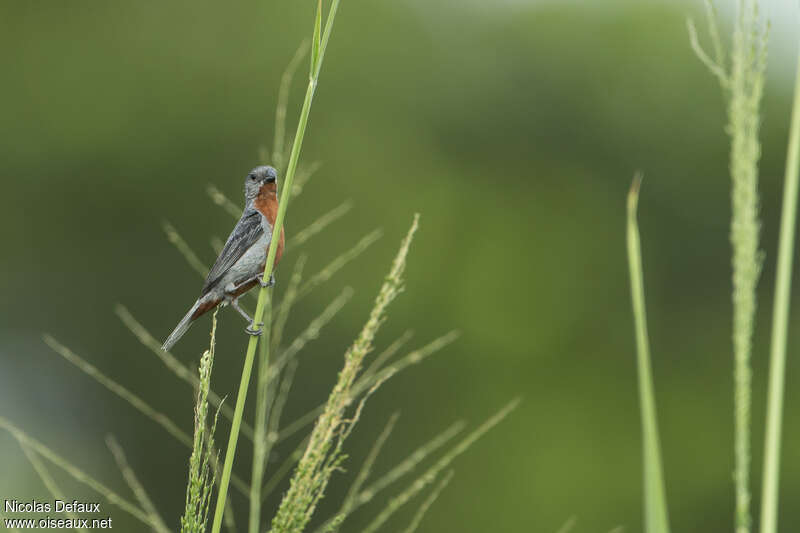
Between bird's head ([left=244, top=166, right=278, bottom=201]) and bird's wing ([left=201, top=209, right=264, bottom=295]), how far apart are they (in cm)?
7

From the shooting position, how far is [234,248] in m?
2.05

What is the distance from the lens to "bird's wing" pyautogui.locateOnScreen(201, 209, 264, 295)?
2029 millimetres

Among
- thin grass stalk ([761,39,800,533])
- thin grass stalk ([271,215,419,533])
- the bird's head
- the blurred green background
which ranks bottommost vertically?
thin grass stalk ([761,39,800,533])

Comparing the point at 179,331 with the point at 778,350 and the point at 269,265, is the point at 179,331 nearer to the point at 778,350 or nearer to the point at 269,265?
the point at 269,265

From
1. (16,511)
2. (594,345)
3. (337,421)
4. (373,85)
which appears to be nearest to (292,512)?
(337,421)

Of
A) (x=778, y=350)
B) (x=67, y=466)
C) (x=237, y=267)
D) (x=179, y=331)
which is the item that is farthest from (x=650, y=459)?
(x=67, y=466)

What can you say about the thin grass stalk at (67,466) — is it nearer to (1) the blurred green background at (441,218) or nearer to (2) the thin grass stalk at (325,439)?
(2) the thin grass stalk at (325,439)

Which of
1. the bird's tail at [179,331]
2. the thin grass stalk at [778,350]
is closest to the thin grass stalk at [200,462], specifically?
the bird's tail at [179,331]

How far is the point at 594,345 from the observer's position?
1124 cm

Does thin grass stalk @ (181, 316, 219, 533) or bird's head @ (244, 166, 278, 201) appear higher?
bird's head @ (244, 166, 278, 201)

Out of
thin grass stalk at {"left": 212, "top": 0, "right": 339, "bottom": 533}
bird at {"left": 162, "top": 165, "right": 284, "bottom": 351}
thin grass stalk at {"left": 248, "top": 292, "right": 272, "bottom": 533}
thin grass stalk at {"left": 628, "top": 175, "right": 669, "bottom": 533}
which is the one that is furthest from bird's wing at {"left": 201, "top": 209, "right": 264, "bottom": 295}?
thin grass stalk at {"left": 628, "top": 175, "right": 669, "bottom": 533}

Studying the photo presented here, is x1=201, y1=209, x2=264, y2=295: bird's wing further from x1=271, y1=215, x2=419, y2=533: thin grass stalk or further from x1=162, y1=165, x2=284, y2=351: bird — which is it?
x1=271, y1=215, x2=419, y2=533: thin grass stalk

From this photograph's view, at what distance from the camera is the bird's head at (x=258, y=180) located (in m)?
2.17

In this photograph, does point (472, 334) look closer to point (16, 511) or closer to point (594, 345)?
point (594, 345)
